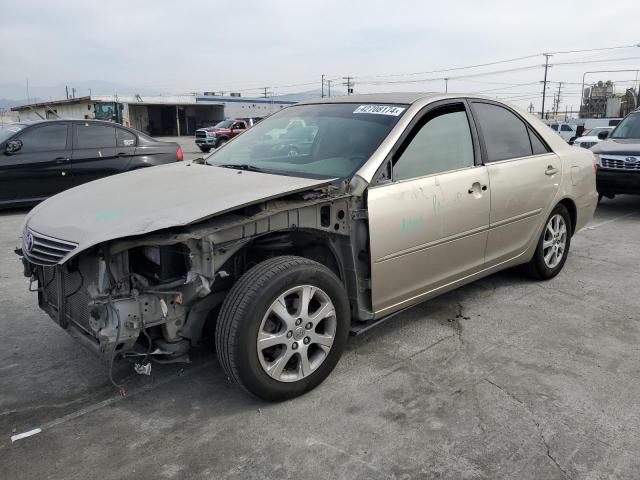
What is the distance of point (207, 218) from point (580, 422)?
2.12 meters

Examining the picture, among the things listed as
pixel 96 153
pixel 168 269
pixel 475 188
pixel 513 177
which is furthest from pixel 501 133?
pixel 96 153

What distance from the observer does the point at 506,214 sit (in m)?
3.97

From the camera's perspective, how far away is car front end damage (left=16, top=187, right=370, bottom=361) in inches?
98.0

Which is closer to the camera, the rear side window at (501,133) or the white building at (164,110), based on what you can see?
the rear side window at (501,133)

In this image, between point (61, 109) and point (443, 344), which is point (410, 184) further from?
point (61, 109)

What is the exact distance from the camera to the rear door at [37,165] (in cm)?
772

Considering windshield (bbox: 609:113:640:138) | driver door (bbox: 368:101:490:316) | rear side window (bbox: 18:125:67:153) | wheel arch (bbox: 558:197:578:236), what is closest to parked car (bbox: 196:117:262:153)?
rear side window (bbox: 18:125:67:153)

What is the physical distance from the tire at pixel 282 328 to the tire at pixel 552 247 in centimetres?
241

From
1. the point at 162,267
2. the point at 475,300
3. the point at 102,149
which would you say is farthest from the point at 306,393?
the point at 102,149

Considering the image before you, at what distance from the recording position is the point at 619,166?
26.3 feet

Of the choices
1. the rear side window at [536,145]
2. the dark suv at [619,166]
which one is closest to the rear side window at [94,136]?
the rear side window at [536,145]

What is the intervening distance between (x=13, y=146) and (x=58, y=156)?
0.60 metres

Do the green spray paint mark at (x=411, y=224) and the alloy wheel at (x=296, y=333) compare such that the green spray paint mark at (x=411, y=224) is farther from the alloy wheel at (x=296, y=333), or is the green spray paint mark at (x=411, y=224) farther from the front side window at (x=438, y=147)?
the alloy wheel at (x=296, y=333)

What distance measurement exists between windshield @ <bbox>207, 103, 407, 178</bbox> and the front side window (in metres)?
0.20
